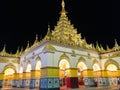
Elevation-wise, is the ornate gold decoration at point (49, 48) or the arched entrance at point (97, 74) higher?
the ornate gold decoration at point (49, 48)

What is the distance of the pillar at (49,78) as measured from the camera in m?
14.0

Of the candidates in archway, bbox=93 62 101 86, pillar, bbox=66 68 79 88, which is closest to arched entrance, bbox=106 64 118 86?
archway, bbox=93 62 101 86

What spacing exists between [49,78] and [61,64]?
257 inches

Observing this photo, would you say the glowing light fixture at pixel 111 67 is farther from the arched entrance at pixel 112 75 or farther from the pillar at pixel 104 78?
the pillar at pixel 104 78

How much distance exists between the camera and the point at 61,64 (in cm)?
2045

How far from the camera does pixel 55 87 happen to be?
14.3 meters

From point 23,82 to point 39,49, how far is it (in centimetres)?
716

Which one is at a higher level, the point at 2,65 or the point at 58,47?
the point at 58,47

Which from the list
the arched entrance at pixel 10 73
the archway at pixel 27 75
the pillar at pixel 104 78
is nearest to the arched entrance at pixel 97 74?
the pillar at pixel 104 78

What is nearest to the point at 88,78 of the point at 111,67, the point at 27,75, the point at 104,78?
the point at 104,78

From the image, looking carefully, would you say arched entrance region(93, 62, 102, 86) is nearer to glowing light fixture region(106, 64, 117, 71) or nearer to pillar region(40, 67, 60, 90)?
glowing light fixture region(106, 64, 117, 71)

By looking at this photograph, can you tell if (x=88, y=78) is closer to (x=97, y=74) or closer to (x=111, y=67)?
(x=97, y=74)

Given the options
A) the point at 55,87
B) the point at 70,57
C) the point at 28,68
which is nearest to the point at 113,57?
Result: the point at 70,57

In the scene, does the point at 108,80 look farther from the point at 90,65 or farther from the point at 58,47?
the point at 58,47
